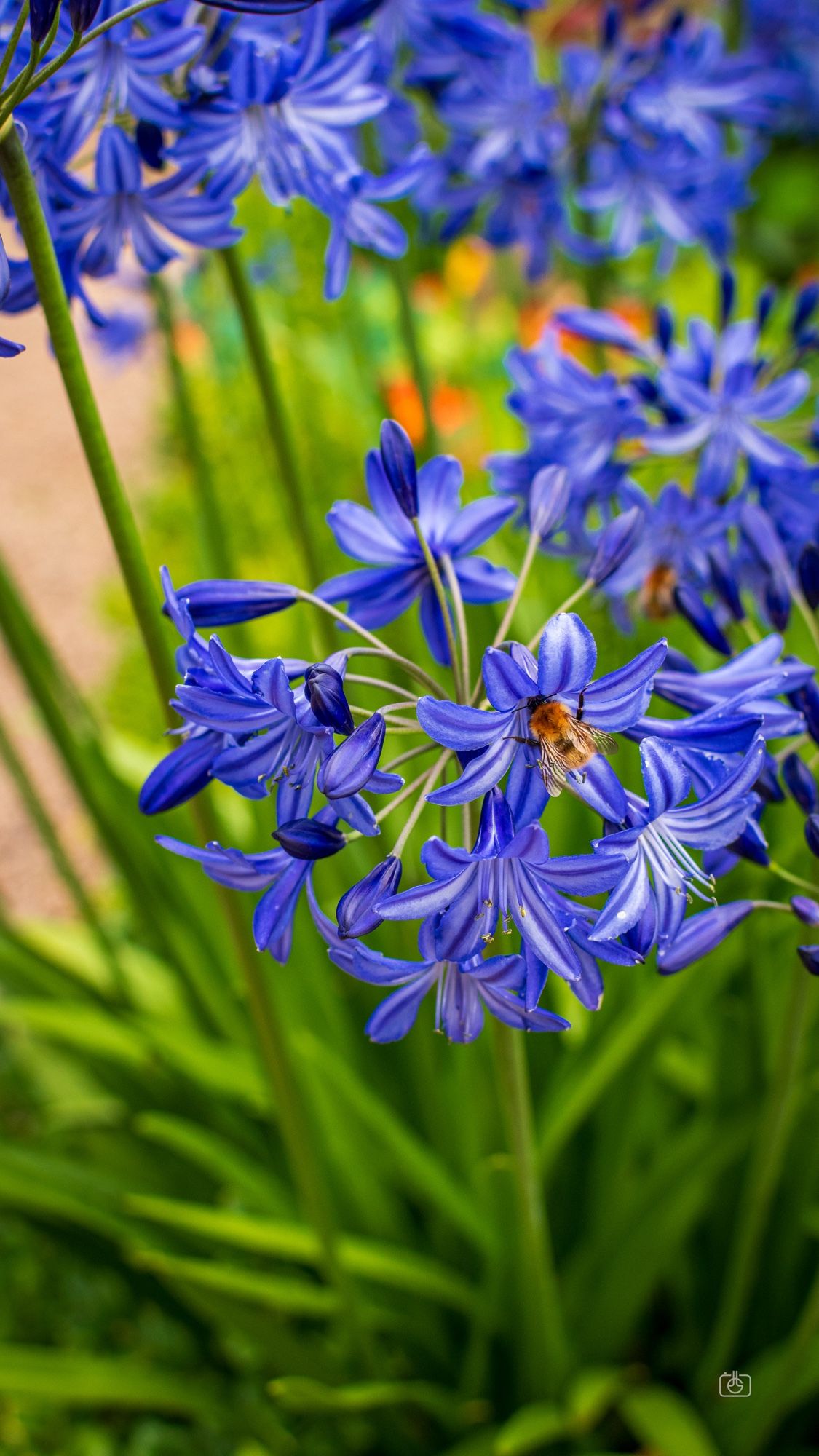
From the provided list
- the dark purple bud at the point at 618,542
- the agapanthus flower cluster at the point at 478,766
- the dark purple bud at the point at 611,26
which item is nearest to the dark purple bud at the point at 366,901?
the agapanthus flower cluster at the point at 478,766

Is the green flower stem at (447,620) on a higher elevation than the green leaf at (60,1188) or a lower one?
higher

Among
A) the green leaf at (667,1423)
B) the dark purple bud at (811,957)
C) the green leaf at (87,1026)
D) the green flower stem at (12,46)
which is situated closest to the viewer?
the green flower stem at (12,46)

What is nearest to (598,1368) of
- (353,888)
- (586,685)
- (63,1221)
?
(63,1221)

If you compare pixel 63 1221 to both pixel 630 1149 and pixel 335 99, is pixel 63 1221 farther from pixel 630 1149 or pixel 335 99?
pixel 335 99

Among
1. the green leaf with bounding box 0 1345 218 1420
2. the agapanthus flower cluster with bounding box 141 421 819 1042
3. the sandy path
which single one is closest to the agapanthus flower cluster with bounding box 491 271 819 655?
the agapanthus flower cluster with bounding box 141 421 819 1042

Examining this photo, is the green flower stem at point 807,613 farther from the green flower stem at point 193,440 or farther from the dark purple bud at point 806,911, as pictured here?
the green flower stem at point 193,440

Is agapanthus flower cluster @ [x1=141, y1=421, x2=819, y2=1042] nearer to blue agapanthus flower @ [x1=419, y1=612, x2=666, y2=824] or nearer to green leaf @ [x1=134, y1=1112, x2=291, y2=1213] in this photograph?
blue agapanthus flower @ [x1=419, y1=612, x2=666, y2=824]
